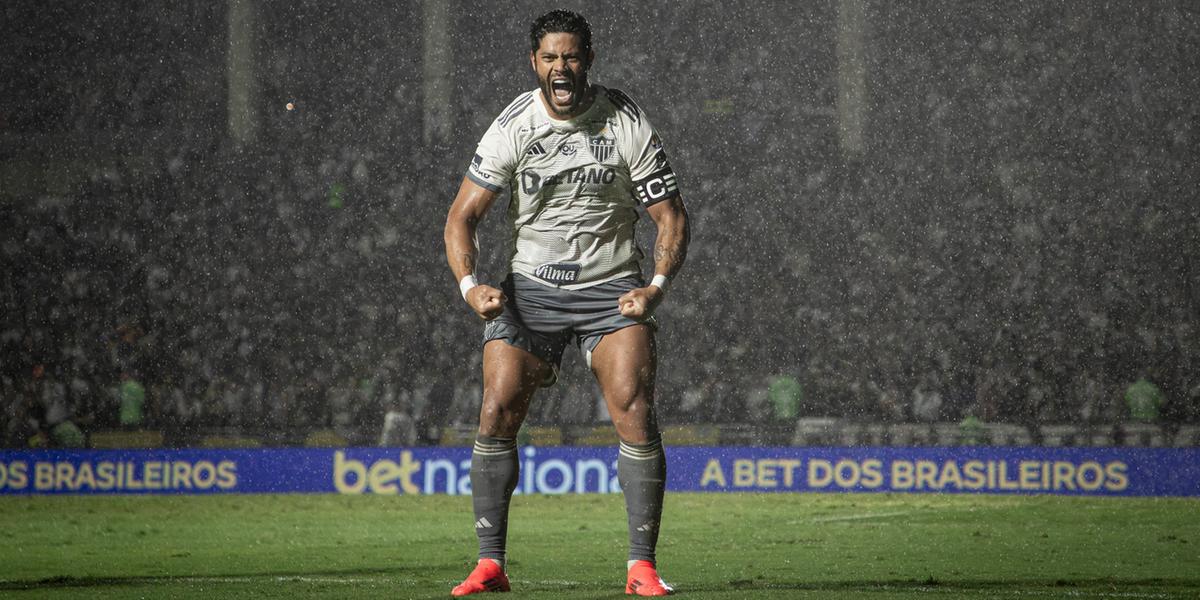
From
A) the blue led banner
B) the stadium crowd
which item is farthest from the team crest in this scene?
the stadium crowd

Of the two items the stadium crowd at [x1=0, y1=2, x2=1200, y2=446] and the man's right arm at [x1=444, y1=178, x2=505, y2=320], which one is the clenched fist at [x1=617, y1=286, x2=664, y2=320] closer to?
the man's right arm at [x1=444, y1=178, x2=505, y2=320]

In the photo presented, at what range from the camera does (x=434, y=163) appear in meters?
15.2

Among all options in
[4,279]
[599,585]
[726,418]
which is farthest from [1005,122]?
[599,585]

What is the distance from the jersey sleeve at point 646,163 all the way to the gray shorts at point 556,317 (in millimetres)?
248

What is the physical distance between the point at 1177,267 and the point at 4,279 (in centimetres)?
1149

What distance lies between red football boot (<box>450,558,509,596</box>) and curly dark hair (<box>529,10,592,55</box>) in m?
1.40

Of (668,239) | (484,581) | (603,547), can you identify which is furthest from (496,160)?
(603,547)

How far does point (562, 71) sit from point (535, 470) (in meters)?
6.06

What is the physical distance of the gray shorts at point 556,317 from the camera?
13.6 ft

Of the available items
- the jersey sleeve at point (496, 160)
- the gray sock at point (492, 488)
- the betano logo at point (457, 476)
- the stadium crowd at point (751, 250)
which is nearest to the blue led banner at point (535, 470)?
the betano logo at point (457, 476)

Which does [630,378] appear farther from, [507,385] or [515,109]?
[515,109]

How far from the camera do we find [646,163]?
414 cm

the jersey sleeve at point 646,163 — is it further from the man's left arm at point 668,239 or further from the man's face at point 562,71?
the man's face at point 562,71

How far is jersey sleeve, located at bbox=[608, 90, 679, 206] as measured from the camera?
13.6 feet
